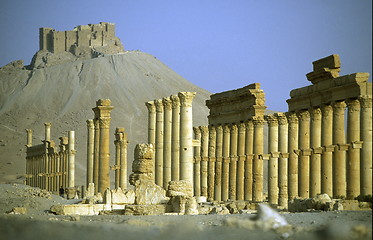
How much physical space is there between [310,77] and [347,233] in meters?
24.1

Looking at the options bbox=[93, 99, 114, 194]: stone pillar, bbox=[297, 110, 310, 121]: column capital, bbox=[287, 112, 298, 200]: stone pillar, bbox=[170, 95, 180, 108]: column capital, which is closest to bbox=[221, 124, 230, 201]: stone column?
bbox=[170, 95, 180, 108]: column capital

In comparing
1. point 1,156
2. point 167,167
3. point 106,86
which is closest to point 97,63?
point 106,86

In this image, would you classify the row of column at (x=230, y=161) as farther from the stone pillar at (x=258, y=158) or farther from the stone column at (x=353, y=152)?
the stone column at (x=353, y=152)

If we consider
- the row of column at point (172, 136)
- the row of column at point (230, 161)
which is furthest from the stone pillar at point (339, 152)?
the row of column at point (230, 161)

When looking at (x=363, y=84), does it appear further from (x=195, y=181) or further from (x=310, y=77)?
(x=195, y=181)

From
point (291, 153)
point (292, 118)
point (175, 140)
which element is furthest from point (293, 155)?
point (175, 140)

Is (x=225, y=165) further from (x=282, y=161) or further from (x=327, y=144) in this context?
(x=327, y=144)

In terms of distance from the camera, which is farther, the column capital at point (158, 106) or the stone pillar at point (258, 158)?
the column capital at point (158, 106)

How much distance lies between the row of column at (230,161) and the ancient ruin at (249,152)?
58 millimetres

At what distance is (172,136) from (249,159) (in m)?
4.95

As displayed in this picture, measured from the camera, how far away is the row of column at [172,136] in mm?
36344

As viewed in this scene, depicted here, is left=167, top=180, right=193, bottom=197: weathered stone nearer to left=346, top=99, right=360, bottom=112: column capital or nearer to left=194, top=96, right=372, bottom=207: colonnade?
left=194, top=96, right=372, bottom=207: colonnade

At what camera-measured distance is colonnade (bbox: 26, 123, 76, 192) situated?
200 ft

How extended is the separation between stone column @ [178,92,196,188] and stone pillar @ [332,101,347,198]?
750 centimetres
